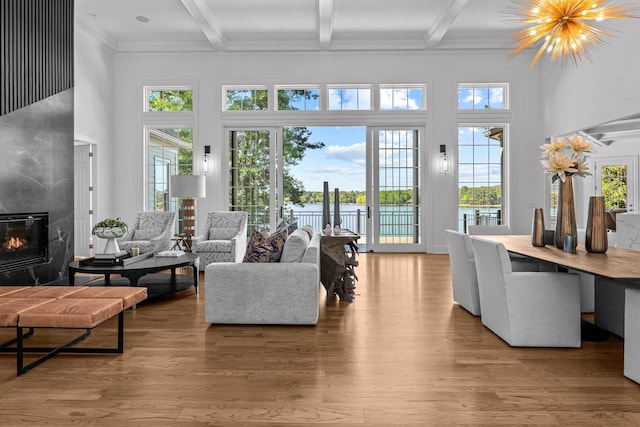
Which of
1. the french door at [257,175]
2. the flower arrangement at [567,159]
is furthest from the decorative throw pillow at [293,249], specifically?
the french door at [257,175]

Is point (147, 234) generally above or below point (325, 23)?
below

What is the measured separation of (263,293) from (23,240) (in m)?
3.22

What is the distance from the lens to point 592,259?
2.93 meters

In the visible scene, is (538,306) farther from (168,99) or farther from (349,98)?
(168,99)

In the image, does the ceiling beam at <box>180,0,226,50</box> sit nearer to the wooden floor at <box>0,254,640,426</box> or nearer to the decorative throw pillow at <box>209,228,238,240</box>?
the decorative throw pillow at <box>209,228,238,240</box>

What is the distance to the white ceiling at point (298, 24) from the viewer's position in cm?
656

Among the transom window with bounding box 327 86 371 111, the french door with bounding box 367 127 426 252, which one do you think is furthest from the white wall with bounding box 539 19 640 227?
the transom window with bounding box 327 86 371 111

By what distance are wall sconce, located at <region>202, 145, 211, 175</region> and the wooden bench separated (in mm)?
5103

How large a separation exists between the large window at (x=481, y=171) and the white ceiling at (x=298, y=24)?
5.54 ft

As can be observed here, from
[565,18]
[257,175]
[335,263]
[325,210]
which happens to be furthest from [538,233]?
[257,175]

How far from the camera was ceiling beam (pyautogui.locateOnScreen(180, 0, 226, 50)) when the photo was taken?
6.28 m

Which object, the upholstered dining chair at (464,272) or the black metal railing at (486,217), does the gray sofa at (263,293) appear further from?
the black metal railing at (486,217)

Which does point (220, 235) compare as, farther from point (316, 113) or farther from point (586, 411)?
point (586, 411)

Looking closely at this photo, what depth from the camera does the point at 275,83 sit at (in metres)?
8.16
